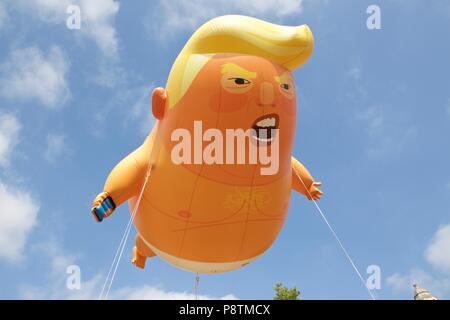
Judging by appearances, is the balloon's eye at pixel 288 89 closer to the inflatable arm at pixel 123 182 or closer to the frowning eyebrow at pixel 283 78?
the frowning eyebrow at pixel 283 78

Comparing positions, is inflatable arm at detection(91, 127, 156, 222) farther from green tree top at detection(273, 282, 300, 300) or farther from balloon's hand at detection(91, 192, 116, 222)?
green tree top at detection(273, 282, 300, 300)

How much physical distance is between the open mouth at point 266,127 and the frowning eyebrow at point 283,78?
622 millimetres

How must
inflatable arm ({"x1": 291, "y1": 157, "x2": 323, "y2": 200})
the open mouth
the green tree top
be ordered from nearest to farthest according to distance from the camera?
the open mouth < inflatable arm ({"x1": 291, "y1": 157, "x2": 323, "y2": 200}) < the green tree top

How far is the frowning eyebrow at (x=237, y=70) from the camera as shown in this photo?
320 inches

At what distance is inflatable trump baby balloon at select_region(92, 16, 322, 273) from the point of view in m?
8.14

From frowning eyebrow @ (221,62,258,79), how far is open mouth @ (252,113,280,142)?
0.73 metres

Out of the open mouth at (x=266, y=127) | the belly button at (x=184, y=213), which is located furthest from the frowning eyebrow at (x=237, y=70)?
the belly button at (x=184, y=213)

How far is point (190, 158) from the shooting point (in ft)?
27.1

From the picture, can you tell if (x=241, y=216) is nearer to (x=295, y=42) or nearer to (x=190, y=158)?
(x=190, y=158)
